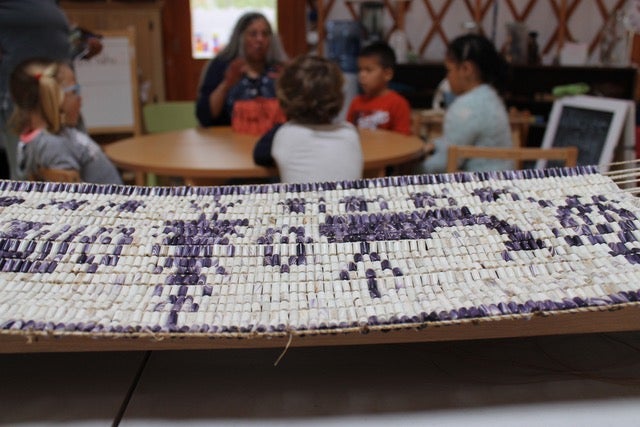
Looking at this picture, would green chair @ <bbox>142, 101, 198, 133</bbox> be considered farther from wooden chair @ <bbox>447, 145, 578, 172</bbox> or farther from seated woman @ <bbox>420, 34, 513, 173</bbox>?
wooden chair @ <bbox>447, 145, 578, 172</bbox>

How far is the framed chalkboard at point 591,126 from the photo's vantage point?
2008 millimetres

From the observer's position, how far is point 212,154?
1.72m

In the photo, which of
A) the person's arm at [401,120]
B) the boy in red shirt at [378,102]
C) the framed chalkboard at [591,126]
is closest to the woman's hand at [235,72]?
the boy in red shirt at [378,102]

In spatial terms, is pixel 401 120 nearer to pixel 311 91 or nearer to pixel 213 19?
pixel 311 91

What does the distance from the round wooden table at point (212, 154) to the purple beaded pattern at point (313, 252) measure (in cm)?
83

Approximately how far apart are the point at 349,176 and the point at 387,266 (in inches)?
37.3

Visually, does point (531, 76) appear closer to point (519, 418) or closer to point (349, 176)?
point (349, 176)

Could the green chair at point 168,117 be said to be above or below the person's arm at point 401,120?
below

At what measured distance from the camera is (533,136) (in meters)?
3.95

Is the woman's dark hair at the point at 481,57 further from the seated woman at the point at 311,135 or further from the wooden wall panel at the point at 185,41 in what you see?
the wooden wall panel at the point at 185,41

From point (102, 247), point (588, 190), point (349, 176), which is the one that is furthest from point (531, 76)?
point (102, 247)

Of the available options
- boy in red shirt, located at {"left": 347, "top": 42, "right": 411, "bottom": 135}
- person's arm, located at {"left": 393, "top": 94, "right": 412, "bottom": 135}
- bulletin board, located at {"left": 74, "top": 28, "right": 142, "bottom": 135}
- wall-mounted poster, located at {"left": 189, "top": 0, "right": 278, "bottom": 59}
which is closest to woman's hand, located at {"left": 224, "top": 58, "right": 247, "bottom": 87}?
boy in red shirt, located at {"left": 347, "top": 42, "right": 411, "bottom": 135}

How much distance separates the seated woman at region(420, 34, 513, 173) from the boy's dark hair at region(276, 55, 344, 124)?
22.1 inches

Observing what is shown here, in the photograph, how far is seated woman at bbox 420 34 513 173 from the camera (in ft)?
6.52
